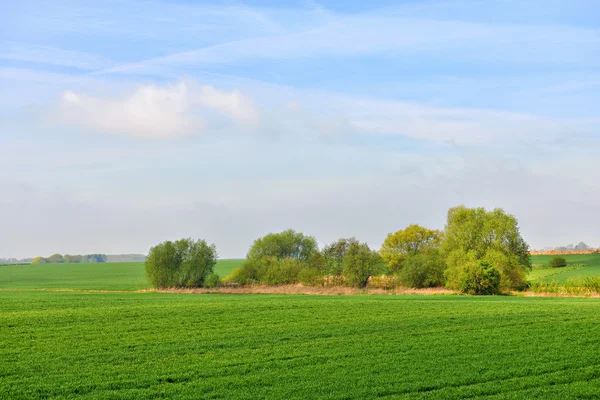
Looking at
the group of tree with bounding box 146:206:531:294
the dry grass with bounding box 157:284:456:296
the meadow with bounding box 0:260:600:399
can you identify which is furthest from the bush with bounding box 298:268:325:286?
the meadow with bounding box 0:260:600:399

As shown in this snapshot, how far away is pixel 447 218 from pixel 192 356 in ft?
197

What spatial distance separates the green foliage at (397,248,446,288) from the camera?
72.9 m

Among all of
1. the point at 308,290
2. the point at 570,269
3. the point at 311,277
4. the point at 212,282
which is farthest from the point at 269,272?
the point at 570,269

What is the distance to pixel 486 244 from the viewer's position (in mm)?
69062

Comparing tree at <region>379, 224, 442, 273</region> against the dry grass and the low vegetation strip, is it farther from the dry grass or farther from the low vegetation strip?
the low vegetation strip

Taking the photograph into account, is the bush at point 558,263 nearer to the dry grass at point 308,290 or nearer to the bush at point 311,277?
the dry grass at point 308,290

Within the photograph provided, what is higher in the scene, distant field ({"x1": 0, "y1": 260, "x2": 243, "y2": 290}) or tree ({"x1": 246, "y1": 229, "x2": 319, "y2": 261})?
tree ({"x1": 246, "y1": 229, "x2": 319, "y2": 261})

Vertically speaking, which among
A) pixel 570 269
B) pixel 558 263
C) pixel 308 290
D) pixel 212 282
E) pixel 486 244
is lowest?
pixel 308 290

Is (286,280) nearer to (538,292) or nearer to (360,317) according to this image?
(538,292)

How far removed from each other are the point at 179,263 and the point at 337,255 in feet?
65.0

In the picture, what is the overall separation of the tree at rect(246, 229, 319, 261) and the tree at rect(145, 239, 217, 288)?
16782 mm

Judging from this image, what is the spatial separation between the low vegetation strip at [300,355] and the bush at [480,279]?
26066mm

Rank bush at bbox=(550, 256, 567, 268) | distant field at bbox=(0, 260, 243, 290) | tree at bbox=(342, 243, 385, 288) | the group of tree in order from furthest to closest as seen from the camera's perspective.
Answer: bush at bbox=(550, 256, 567, 268) → distant field at bbox=(0, 260, 243, 290) → tree at bbox=(342, 243, 385, 288) → the group of tree

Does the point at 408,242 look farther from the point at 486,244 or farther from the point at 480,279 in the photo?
the point at 480,279
